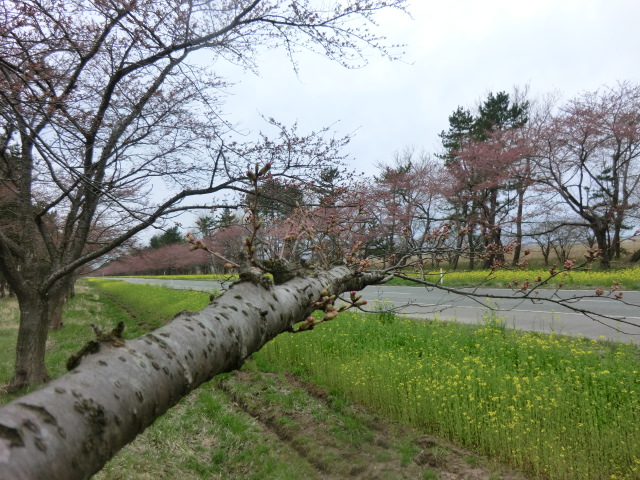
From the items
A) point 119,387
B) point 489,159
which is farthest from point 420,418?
point 489,159

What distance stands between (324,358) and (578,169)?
687 inches

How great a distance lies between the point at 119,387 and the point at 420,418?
4.29 m

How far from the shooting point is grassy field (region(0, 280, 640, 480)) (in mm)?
3475

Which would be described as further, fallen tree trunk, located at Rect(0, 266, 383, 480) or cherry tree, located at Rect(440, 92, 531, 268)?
cherry tree, located at Rect(440, 92, 531, 268)

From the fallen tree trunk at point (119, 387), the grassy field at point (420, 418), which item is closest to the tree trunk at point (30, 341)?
the grassy field at point (420, 418)

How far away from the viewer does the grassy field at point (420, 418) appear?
3.47m

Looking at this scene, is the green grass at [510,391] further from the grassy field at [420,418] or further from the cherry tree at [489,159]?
the cherry tree at [489,159]

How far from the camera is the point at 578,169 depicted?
17656mm

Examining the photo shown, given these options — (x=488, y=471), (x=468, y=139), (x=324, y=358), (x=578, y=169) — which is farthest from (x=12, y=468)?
(x=468, y=139)

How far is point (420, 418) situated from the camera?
4379mm

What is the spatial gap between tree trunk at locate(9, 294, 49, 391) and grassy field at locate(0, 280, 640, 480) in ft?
4.70

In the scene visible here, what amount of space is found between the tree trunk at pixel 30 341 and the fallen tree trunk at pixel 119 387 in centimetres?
537

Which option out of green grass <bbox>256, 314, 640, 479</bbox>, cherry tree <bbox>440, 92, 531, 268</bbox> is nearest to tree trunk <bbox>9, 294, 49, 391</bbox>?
green grass <bbox>256, 314, 640, 479</bbox>

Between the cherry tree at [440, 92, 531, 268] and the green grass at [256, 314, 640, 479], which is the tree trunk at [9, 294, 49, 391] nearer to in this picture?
the green grass at [256, 314, 640, 479]
